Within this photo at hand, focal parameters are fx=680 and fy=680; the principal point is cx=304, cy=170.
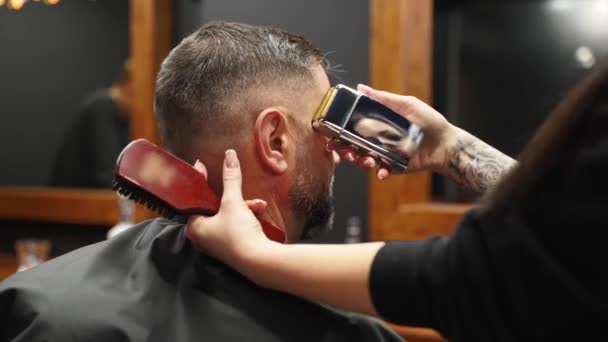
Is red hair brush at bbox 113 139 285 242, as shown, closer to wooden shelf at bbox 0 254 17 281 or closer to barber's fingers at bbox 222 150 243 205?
barber's fingers at bbox 222 150 243 205

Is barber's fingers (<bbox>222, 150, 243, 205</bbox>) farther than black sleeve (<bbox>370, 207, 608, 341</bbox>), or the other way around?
barber's fingers (<bbox>222, 150, 243, 205</bbox>)

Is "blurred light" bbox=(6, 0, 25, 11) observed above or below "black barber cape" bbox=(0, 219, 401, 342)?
above

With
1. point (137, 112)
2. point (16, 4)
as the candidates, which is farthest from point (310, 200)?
point (16, 4)

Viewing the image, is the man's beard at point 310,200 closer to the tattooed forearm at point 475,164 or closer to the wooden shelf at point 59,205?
the tattooed forearm at point 475,164

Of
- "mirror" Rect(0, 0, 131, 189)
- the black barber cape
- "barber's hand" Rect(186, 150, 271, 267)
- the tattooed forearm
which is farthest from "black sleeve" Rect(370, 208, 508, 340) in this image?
"mirror" Rect(0, 0, 131, 189)

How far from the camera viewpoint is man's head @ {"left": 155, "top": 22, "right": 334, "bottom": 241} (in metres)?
1.37

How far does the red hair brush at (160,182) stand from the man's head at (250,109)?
20 cm

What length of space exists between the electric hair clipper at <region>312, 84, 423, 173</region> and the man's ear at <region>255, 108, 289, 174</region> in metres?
0.07

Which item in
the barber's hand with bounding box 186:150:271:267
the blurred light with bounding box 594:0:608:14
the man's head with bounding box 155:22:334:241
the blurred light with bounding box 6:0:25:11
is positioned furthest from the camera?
the blurred light with bounding box 6:0:25:11

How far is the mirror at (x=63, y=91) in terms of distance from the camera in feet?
11.8

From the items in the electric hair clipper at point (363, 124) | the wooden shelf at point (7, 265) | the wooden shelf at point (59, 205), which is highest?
the electric hair clipper at point (363, 124)

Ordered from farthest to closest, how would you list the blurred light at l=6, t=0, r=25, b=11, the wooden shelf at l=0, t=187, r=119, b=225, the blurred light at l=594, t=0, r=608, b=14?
the blurred light at l=6, t=0, r=25, b=11
the wooden shelf at l=0, t=187, r=119, b=225
the blurred light at l=594, t=0, r=608, b=14

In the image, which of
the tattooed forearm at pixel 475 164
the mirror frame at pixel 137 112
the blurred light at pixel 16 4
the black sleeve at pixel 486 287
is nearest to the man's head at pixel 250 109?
the tattooed forearm at pixel 475 164

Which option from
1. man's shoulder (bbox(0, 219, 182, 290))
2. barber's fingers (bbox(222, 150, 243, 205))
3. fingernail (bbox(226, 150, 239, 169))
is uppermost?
fingernail (bbox(226, 150, 239, 169))
